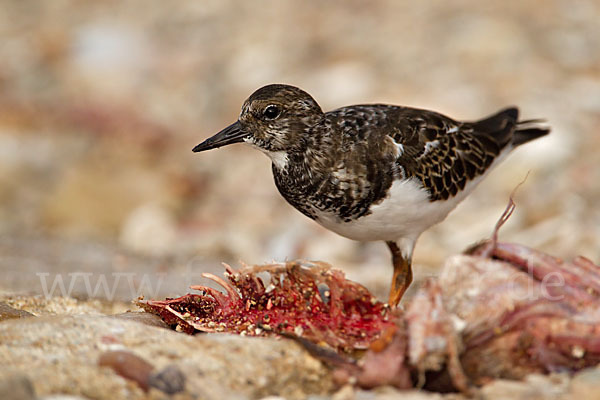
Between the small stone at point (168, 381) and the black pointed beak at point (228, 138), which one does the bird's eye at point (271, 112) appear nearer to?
the black pointed beak at point (228, 138)

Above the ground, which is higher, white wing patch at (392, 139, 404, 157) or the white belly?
white wing patch at (392, 139, 404, 157)

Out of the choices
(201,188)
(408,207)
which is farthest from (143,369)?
(201,188)

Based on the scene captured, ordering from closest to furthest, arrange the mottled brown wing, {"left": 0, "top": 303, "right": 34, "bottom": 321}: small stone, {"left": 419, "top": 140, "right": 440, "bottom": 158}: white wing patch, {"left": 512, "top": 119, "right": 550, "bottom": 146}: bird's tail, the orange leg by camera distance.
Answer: {"left": 0, "top": 303, "right": 34, "bottom": 321}: small stone < the mottled brown wing < {"left": 419, "top": 140, "right": 440, "bottom": 158}: white wing patch < the orange leg < {"left": 512, "top": 119, "right": 550, "bottom": 146}: bird's tail

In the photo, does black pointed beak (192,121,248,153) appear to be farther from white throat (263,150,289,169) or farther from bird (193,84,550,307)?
white throat (263,150,289,169)

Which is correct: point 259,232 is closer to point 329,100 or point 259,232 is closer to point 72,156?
point 329,100

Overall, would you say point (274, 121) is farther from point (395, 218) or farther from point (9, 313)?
point (9, 313)

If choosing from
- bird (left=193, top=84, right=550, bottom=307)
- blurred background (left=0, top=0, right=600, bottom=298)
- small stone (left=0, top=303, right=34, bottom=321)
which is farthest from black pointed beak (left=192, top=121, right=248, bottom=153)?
blurred background (left=0, top=0, right=600, bottom=298)

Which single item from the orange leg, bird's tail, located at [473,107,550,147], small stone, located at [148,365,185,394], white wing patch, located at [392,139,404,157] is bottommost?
small stone, located at [148,365,185,394]
